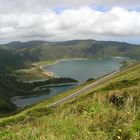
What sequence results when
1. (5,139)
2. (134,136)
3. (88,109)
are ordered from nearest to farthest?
(134,136), (5,139), (88,109)

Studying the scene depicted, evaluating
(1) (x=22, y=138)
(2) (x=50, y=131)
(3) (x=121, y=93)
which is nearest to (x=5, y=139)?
(1) (x=22, y=138)

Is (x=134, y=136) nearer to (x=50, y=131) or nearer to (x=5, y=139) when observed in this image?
(x=50, y=131)

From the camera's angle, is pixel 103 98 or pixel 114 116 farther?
pixel 103 98

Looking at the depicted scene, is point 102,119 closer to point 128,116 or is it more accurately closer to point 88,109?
point 128,116

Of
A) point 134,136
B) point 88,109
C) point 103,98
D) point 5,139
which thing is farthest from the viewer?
point 103,98

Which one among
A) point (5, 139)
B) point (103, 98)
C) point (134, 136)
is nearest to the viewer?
point (134, 136)

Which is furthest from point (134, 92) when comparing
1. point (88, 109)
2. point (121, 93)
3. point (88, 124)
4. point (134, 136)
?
point (134, 136)

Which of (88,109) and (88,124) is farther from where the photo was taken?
(88,109)

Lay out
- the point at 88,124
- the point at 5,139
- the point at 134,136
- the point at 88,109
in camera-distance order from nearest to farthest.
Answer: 1. the point at 134,136
2. the point at 5,139
3. the point at 88,124
4. the point at 88,109
